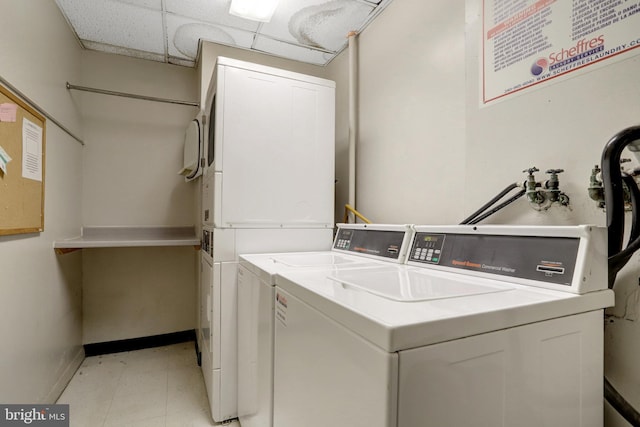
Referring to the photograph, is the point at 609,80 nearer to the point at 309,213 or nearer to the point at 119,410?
the point at 309,213

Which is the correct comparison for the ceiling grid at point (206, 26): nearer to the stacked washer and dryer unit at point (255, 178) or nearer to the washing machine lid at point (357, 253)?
the stacked washer and dryer unit at point (255, 178)

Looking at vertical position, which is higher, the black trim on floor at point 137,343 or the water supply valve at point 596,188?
the water supply valve at point 596,188

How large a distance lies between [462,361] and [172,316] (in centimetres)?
292

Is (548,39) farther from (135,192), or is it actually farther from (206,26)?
(135,192)

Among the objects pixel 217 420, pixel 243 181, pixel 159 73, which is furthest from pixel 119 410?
pixel 159 73

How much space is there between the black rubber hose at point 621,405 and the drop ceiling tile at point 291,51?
8.81ft

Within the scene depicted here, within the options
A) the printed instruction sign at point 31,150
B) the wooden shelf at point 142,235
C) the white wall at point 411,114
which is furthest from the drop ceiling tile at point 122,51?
the white wall at point 411,114

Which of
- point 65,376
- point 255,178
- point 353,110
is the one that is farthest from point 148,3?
point 65,376

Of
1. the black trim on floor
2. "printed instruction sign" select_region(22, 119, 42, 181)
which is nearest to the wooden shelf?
"printed instruction sign" select_region(22, 119, 42, 181)

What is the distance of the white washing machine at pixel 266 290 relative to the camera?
1.16 meters

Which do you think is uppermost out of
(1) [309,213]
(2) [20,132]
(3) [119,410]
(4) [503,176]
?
(2) [20,132]

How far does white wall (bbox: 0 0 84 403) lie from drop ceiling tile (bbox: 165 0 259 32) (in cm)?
74

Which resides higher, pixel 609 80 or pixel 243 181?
pixel 609 80

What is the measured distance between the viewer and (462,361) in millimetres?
618
